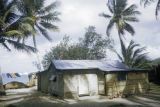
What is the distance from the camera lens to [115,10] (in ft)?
131

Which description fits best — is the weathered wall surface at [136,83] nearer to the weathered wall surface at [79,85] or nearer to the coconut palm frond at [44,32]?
the weathered wall surface at [79,85]

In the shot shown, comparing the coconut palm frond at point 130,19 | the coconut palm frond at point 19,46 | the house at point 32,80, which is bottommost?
the house at point 32,80

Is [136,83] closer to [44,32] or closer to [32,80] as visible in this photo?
[44,32]

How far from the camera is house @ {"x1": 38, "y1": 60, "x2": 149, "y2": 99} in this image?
25844 mm

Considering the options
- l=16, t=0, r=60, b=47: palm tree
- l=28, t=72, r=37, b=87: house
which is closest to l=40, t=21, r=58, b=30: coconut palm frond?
l=16, t=0, r=60, b=47: palm tree

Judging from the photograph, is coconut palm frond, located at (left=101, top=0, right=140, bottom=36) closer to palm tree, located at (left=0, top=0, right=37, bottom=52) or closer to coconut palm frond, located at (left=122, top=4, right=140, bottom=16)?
coconut palm frond, located at (left=122, top=4, right=140, bottom=16)

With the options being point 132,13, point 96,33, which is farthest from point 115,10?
point 96,33

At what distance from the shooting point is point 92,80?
27203 mm

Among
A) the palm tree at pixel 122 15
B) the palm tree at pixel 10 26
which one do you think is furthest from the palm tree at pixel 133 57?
the palm tree at pixel 10 26

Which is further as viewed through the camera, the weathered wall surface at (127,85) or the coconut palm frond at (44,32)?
the coconut palm frond at (44,32)

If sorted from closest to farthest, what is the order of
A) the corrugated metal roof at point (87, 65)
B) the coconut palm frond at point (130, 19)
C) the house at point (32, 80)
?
the corrugated metal roof at point (87, 65) → the coconut palm frond at point (130, 19) → the house at point (32, 80)

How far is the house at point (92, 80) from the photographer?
25844mm

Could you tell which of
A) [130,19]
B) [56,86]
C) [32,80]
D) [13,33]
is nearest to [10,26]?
[13,33]

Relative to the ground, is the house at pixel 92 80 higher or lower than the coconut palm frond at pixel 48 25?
lower
